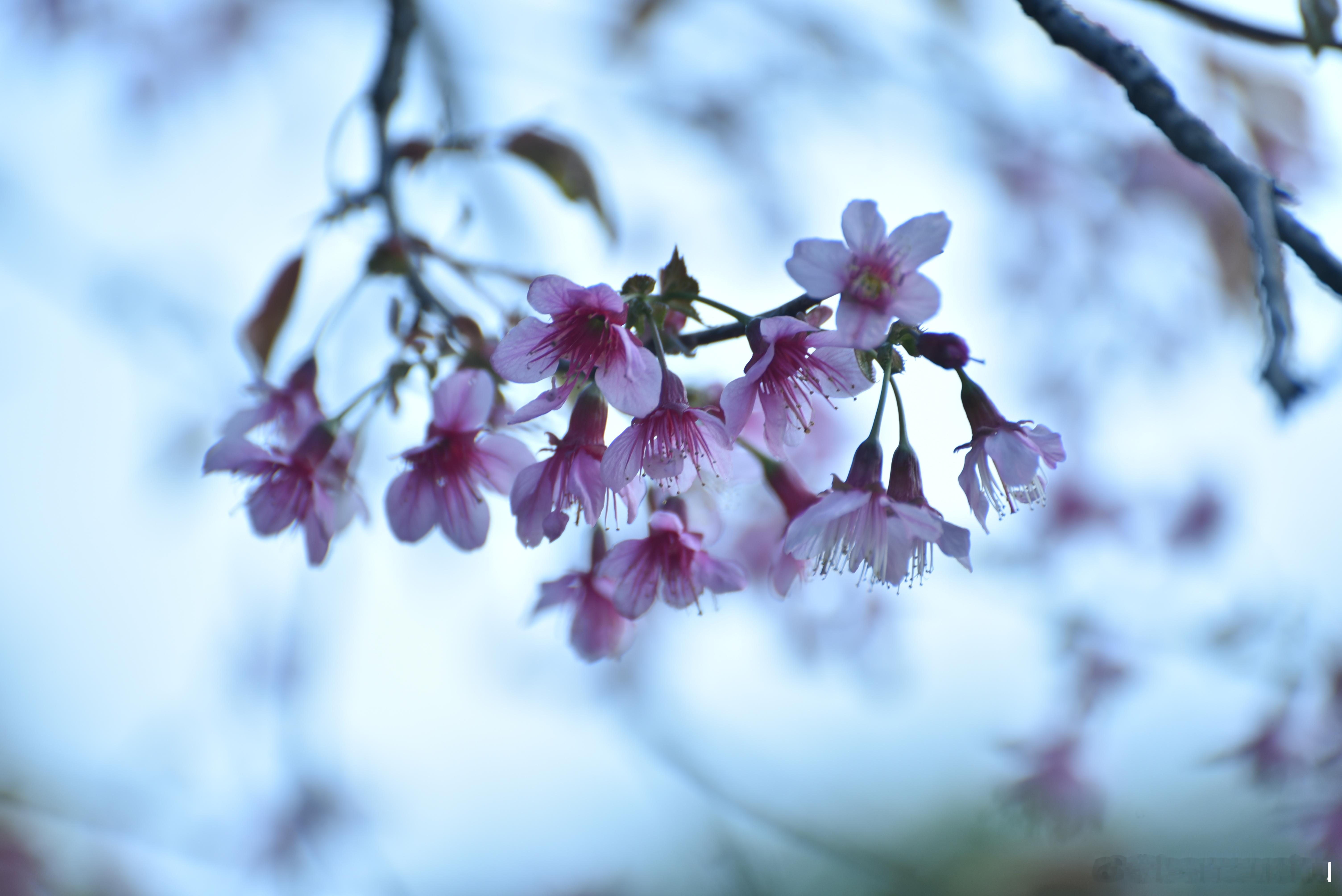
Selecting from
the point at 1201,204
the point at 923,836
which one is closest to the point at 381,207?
the point at 1201,204

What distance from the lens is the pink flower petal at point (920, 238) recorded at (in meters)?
0.84

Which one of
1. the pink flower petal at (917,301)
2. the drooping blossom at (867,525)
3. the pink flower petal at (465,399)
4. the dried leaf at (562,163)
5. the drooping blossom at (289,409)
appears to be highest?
the dried leaf at (562,163)

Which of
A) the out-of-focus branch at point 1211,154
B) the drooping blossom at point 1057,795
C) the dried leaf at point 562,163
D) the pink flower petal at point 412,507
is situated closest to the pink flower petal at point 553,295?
the pink flower petal at point 412,507

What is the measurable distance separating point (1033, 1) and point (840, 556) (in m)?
0.70

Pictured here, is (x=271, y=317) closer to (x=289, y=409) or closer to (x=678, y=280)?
(x=289, y=409)

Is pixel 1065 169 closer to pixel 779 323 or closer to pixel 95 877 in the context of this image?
pixel 779 323

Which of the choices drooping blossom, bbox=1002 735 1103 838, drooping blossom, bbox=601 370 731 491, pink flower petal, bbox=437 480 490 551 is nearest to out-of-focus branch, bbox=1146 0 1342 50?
drooping blossom, bbox=601 370 731 491

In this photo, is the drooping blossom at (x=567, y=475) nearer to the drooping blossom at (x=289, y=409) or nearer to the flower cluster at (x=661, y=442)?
the flower cluster at (x=661, y=442)

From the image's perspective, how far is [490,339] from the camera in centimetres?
127

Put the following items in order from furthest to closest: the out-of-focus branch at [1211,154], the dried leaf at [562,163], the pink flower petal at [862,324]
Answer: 1. the dried leaf at [562,163]
2. the pink flower petal at [862,324]
3. the out-of-focus branch at [1211,154]

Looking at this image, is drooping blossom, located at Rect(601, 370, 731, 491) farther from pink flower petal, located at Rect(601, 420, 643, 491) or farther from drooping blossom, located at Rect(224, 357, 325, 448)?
drooping blossom, located at Rect(224, 357, 325, 448)

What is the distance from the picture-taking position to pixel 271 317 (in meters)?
1.56

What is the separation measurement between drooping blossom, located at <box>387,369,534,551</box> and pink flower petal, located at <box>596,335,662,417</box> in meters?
0.25

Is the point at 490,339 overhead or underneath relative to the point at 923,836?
underneath
